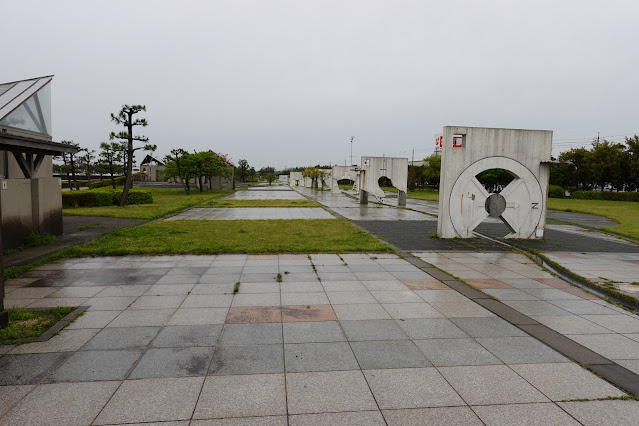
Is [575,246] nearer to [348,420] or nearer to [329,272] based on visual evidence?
[329,272]

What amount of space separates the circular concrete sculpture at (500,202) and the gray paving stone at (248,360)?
991cm

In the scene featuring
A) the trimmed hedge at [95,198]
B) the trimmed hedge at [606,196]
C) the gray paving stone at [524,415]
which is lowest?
the gray paving stone at [524,415]

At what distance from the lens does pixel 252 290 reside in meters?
6.78

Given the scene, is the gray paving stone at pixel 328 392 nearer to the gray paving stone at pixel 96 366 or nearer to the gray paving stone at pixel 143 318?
the gray paving stone at pixel 96 366

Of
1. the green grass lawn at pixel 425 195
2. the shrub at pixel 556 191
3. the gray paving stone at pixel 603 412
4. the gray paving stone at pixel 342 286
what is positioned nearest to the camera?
the gray paving stone at pixel 603 412

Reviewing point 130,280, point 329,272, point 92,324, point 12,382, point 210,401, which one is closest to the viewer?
point 210,401

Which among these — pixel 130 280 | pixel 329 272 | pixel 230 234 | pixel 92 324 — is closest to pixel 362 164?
pixel 230 234

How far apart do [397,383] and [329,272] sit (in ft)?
14.5

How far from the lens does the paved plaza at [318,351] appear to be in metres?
3.30

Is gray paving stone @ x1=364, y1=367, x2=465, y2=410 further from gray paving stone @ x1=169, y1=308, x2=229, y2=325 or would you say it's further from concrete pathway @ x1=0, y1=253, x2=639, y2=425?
gray paving stone @ x1=169, y1=308, x2=229, y2=325

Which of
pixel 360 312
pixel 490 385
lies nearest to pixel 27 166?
pixel 360 312

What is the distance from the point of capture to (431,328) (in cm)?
519

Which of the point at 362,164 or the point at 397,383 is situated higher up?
the point at 362,164

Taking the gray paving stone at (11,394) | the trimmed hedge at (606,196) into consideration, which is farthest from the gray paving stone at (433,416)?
the trimmed hedge at (606,196)
